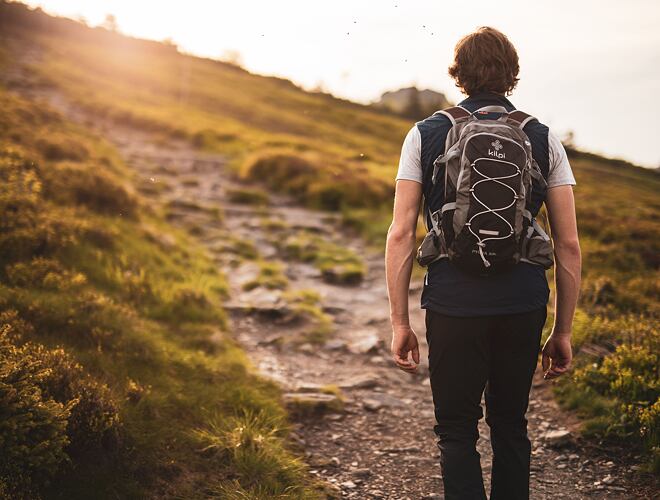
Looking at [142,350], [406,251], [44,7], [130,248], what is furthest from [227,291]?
[44,7]

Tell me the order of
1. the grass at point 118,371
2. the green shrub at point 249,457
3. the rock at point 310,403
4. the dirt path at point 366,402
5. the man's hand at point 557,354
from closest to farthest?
the man's hand at point 557,354 → the grass at point 118,371 → the green shrub at point 249,457 → the dirt path at point 366,402 → the rock at point 310,403

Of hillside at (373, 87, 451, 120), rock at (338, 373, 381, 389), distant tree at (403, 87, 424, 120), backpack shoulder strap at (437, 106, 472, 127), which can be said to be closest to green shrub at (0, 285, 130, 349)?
rock at (338, 373, 381, 389)

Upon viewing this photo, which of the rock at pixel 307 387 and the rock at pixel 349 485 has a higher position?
the rock at pixel 307 387

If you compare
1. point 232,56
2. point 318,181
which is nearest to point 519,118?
point 318,181

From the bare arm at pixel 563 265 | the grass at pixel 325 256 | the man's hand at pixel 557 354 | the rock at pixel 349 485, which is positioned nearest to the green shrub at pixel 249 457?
the rock at pixel 349 485

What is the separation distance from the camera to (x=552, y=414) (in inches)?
218

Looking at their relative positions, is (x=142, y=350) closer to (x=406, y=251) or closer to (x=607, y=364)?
(x=406, y=251)

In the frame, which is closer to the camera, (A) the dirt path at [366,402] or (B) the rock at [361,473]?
(A) the dirt path at [366,402]

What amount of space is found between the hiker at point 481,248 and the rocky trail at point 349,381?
64.7 inches

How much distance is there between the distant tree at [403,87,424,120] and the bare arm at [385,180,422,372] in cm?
7367

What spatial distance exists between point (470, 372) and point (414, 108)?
75.9m

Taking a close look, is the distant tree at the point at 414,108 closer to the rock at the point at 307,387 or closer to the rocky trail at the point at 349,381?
the rocky trail at the point at 349,381

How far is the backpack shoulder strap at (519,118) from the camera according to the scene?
2.89 m

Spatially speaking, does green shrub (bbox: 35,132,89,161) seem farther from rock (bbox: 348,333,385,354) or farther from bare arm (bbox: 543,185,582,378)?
bare arm (bbox: 543,185,582,378)
